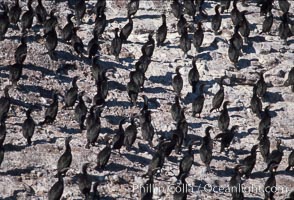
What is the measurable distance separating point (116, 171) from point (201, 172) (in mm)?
2168

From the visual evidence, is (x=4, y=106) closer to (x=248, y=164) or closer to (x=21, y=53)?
(x=21, y=53)

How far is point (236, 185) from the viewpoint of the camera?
83.7ft

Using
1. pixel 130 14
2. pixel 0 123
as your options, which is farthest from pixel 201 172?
pixel 130 14

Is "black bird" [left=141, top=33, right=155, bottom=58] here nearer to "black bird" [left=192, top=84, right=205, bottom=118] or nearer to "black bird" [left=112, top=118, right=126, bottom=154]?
"black bird" [left=192, top=84, right=205, bottom=118]

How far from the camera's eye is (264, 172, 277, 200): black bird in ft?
84.0

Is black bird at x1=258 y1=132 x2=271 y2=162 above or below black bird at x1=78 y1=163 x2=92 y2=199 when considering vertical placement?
above

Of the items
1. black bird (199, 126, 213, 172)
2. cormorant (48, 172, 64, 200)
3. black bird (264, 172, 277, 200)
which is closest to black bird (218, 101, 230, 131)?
black bird (199, 126, 213, 172)

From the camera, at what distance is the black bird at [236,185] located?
25.1 metres

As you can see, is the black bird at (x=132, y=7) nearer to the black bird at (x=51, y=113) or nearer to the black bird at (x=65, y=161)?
the black bird at (x=51, y=113)

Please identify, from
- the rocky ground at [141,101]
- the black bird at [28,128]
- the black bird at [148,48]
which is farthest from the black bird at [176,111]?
the black bird at [28,128]

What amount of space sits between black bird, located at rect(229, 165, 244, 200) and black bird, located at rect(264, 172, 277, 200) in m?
0.62

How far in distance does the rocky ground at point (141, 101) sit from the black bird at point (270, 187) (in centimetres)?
52

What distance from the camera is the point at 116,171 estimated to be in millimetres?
25641

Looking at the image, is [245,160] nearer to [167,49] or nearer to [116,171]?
[116,171]
